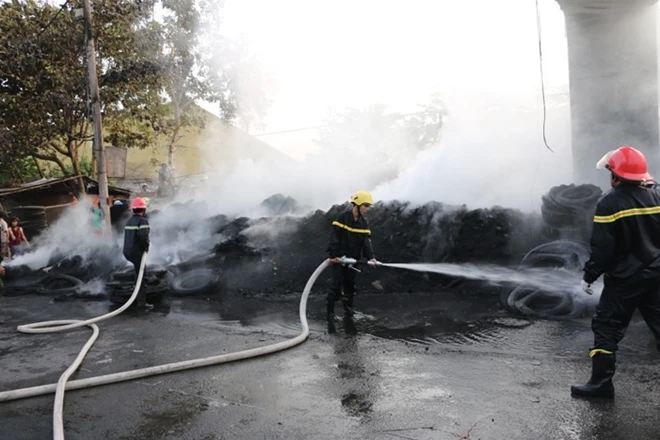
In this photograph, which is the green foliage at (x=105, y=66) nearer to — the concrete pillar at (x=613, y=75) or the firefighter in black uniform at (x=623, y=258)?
the concrete pillar at (x=613, y=75)

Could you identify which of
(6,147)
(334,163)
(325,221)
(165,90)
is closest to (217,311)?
(325,221)

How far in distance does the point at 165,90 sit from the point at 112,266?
12897 millimetres

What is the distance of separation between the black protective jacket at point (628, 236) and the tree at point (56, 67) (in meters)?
15.6

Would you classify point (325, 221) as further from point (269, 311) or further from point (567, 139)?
point (567, 139)

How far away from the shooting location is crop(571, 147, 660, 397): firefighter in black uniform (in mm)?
3871

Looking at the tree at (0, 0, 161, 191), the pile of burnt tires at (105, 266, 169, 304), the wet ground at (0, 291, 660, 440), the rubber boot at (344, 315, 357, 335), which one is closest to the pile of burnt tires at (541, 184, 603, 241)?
the wet ground at (0, 291, 660, 440)

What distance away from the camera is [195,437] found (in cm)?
369

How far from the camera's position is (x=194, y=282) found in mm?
9836

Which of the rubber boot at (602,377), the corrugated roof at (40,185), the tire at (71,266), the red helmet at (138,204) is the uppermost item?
the corrugated roof at (40,185)

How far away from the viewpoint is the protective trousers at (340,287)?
7.07m

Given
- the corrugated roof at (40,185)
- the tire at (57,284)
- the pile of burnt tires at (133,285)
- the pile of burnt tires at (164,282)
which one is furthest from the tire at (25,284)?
the corrugated roof at (40,185)

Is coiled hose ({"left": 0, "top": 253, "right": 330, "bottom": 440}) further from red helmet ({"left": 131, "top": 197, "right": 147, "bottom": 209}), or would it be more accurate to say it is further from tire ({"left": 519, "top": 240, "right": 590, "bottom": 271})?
tire ({"left": 519, "top": 240, "right": 590, "bottom": 271})

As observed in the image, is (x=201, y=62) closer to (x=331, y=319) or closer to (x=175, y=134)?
(x=175, y=134)

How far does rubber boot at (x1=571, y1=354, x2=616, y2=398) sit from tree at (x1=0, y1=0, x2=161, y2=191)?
15.8 meters
